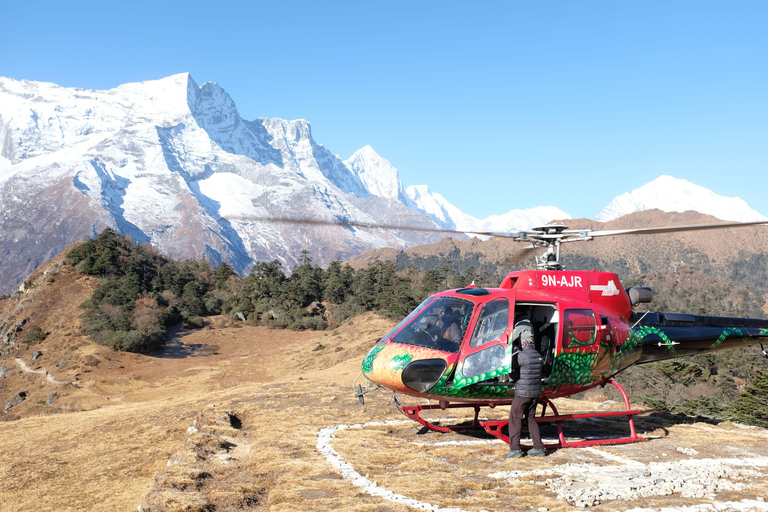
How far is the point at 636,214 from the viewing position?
14050 centimetres

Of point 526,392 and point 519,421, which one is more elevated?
point 526,392

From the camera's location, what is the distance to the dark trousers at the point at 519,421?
7445 millimetres

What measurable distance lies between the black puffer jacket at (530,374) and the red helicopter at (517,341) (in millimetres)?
253

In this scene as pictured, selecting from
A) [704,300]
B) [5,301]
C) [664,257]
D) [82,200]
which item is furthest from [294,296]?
[82,200]

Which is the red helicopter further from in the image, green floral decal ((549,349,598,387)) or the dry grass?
the dry grass

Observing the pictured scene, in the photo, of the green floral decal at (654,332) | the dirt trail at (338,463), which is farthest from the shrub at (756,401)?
the green floral decal at (654,332)

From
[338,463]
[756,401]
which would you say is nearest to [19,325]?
[338,463]

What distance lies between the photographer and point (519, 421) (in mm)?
7508

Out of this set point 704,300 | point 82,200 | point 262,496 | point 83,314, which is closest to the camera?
point 262,496

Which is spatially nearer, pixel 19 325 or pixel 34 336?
pixel 34 336

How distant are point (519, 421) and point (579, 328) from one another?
1847 mm

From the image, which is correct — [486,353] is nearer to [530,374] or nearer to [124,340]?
[530,374]

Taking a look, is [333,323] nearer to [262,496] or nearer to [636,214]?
[262,496]

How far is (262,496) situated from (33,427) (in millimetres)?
11592
